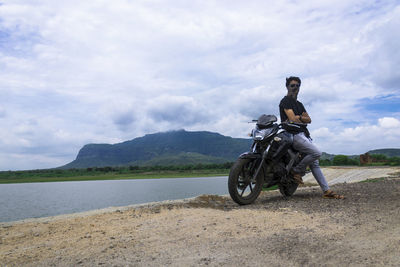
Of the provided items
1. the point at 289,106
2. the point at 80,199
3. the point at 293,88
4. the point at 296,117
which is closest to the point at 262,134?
the point at 296,117

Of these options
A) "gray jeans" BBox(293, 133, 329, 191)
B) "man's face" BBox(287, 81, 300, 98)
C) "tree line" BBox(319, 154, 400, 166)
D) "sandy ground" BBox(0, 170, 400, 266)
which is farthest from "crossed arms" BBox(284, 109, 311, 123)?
"tree line" BBox(319, 154, 400, 166)

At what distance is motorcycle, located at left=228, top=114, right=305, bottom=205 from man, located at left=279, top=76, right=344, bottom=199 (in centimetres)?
13

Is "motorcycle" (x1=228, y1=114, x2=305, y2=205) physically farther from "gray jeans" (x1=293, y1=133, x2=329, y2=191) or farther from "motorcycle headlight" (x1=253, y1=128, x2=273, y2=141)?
"gray jeans" (x1=293, y1=133, x2=329, y2=191)

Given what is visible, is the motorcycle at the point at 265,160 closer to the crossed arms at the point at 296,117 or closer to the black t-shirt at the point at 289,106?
the crossed arms at the point at 296,117

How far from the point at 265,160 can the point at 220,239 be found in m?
3.45

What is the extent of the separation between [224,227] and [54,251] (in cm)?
227

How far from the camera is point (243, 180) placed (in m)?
6.93

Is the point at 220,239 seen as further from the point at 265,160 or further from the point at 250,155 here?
the point at 265,160

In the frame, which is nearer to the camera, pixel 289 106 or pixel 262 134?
pixel 262 134

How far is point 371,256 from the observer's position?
316 cm

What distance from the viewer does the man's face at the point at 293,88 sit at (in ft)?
25.0

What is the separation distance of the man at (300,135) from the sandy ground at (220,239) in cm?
153

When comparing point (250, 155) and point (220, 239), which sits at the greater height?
point (250, 155)

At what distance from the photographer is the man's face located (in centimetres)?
762
